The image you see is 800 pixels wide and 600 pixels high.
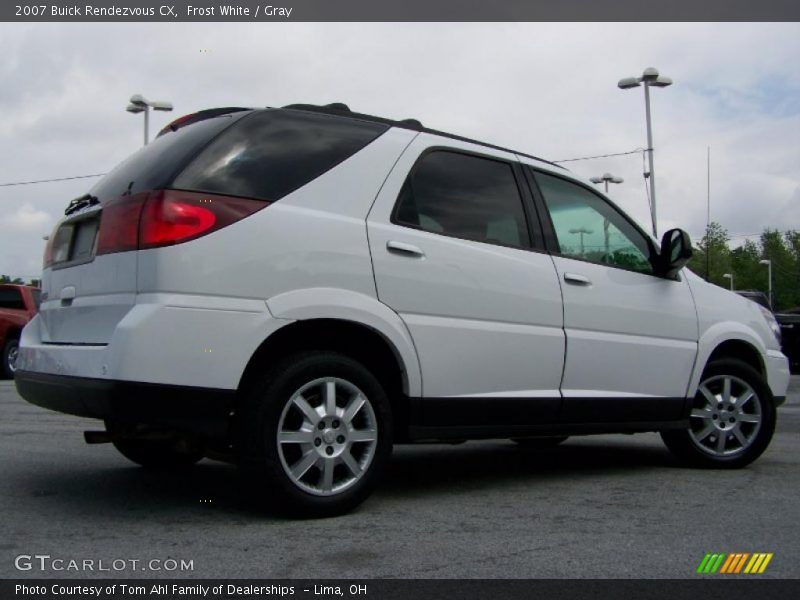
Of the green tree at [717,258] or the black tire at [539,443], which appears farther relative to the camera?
the green tree at [717,258]

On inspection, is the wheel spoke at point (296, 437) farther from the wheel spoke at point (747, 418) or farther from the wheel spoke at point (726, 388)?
the wheel spoke at point (747, 418)

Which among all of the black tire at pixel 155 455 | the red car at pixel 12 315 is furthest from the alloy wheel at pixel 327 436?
the red car at pixel 12 315

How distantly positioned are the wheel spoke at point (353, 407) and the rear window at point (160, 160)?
122cm

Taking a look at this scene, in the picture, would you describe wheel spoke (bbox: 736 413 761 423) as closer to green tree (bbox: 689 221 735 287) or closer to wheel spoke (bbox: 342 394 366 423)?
wheel spoke (bbox: 342 394 366 423)

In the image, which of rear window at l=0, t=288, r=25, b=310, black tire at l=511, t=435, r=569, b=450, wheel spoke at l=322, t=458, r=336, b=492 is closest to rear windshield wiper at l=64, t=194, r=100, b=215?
wheel spoke at l=322, t=458, r=336, b=492

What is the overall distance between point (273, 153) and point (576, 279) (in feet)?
6.15

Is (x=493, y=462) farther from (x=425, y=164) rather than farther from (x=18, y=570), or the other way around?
(x=18, y=570)

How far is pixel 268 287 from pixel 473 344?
3.78 ft

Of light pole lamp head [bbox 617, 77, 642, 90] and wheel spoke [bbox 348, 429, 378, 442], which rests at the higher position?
light pole lamp head [bbox 617, 77, 642, 90]

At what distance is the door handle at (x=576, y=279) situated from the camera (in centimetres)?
502

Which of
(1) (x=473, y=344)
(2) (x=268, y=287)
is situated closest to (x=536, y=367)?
(1) (x=473, y=344)

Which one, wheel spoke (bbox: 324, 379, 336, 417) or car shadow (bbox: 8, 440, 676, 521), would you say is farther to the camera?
car shadow (bbox: 8, 440, 676, 521)
